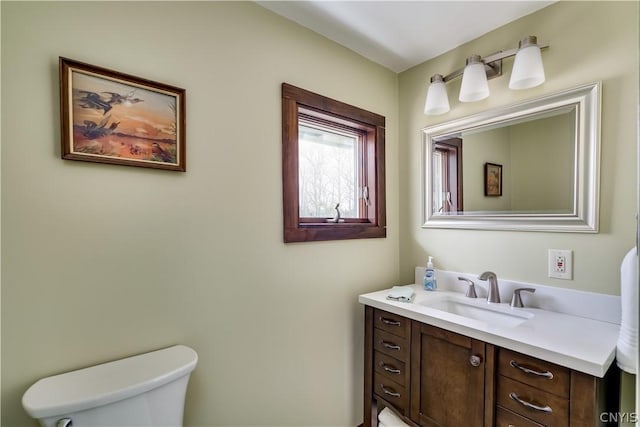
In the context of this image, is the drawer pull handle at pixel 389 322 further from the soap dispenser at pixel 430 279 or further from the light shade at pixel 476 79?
the light shade at pixel 476 79

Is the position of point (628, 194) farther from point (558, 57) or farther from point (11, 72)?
point (11, 72)

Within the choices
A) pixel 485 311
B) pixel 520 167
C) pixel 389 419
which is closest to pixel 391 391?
pixel 389 419

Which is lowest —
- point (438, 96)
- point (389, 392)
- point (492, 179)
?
point (389, 392)

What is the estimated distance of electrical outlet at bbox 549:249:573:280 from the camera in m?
1.31

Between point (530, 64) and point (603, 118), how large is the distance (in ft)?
1.22

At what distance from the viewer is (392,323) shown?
1476 mm

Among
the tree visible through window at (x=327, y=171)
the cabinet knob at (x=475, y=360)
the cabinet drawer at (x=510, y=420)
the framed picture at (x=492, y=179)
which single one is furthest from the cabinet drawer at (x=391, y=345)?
the framed picture at (x=492, y=179)

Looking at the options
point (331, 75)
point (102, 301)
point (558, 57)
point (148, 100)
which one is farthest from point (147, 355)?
point (558, 57)

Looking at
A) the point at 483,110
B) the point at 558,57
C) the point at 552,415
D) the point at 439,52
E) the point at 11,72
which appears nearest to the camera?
the point at 11,72

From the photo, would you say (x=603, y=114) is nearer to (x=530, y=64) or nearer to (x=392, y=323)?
(x=530, y=64)

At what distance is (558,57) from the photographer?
1332 millimetres

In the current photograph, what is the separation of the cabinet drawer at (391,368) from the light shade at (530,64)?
4.72ft

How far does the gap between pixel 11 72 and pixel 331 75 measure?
131cm

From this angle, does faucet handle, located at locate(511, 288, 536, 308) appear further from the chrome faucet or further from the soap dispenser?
the soap dispenser
